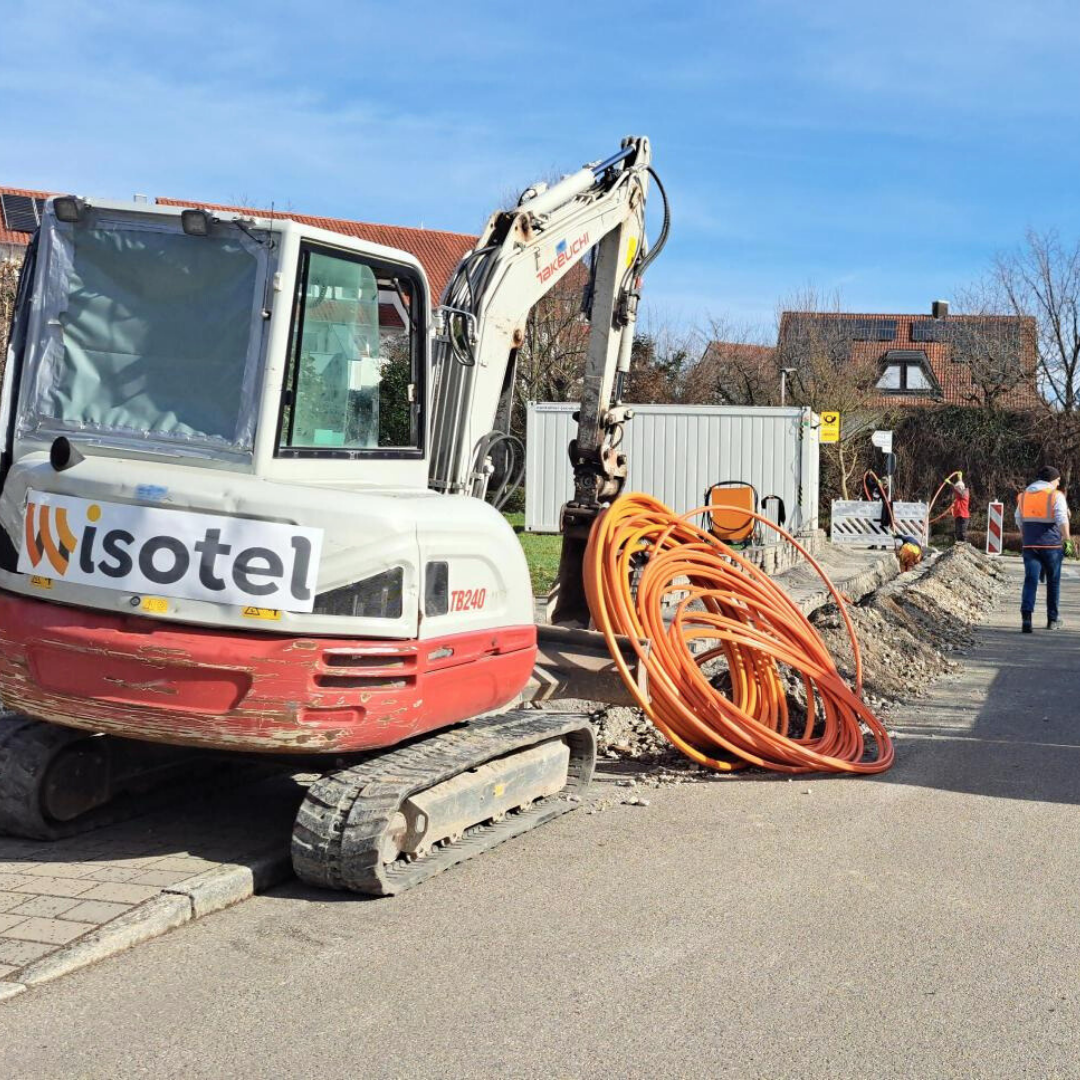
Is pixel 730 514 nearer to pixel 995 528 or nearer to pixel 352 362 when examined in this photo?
pixel 995 528

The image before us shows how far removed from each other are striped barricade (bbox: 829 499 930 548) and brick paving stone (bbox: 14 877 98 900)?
85.2ft

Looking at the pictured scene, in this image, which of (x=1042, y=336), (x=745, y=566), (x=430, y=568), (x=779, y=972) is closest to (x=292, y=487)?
(x=430, y=568)

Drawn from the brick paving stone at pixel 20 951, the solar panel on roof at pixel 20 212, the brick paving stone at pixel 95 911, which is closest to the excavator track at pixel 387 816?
the brick paving stone at pixel 95 911

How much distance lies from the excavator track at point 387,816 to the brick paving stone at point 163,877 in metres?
0.42

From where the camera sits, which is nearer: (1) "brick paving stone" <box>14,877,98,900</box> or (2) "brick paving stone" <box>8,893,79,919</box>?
(2) "brick paving stone" <box>8,893,79,919</box>

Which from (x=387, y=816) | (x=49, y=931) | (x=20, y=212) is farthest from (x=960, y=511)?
(x=49, y=931)

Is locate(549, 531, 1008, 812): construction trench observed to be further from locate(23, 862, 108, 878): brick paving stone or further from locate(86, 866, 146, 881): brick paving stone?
locate(23, 862, 108, 878): brick paving stone

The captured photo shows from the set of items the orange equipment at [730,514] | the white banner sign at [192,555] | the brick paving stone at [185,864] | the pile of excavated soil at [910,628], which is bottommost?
the brick paving stone at [185,864]

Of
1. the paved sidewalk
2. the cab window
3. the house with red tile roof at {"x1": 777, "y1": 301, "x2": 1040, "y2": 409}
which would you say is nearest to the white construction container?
the house with red tile roof at {"x1": 777, "y1": 301, "x2": 1040, "y2": 409}

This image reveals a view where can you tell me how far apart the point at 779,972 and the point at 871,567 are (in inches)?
785

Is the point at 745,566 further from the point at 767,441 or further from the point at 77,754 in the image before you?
the point at 767,441

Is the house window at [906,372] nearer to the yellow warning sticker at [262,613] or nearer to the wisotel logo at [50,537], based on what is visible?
the yellow warning sticker at [262,613]

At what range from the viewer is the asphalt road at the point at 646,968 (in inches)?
156

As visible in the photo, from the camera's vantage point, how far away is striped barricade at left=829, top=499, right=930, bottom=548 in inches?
1181
